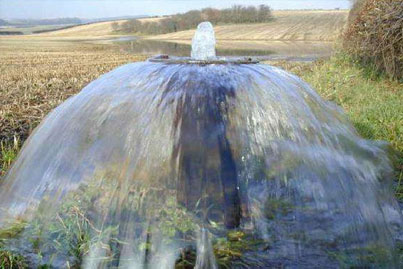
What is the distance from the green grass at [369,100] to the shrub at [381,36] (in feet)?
1.01

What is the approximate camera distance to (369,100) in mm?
8266

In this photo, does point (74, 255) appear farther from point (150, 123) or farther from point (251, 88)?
point (251, 88)

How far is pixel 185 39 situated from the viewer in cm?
5866

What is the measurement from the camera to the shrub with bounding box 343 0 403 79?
32.9ft

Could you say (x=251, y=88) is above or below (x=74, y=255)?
above

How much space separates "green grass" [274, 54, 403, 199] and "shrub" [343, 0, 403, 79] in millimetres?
308

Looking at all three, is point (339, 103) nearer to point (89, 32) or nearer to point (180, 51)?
point (180, 51)

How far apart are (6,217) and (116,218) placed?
36.0 inches

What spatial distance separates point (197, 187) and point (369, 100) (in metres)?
6.06

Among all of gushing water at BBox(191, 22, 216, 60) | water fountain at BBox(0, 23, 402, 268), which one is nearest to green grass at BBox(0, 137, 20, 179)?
water fountain at BBox(0, 23, 402, 268)

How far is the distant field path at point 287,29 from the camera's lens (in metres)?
57.0

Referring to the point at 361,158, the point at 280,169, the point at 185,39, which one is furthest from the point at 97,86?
the point at 185,39

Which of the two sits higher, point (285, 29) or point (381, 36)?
point (381, 36)

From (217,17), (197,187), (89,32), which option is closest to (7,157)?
(197,187)
